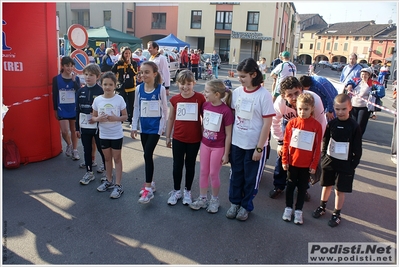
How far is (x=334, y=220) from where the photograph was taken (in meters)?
3.59

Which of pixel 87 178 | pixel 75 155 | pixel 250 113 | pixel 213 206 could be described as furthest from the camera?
pixel 75 155

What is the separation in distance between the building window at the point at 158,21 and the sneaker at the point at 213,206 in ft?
141

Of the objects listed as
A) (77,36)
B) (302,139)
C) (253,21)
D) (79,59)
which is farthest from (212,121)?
→ (253,21)

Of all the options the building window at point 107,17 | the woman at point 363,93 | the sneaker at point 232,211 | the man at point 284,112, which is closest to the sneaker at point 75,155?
the sneaker at point 232,211

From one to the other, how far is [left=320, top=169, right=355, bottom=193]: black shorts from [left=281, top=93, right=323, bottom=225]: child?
Result: 25 cm

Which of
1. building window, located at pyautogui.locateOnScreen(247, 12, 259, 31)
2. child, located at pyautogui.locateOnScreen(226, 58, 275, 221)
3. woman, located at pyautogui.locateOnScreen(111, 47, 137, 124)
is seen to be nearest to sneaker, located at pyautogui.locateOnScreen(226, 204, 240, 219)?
child, located at pyautogui.locateOnScreen(226, 58, 275, 221)

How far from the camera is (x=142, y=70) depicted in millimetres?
3746

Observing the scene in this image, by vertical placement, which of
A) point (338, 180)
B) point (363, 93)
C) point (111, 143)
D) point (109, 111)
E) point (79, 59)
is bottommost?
point (338, 180)

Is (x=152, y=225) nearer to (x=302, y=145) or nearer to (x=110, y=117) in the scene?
(x=110, y=117)

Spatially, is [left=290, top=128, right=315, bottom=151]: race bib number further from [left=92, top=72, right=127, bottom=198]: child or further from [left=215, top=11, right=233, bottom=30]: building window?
[left=215, top=11, right=233, bottom=30]: building window

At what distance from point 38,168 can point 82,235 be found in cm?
222

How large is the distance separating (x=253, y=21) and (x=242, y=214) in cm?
3830

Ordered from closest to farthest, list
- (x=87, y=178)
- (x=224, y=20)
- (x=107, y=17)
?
(x=87, y=178) → (x=224, y=20) → (x=107, y=17)

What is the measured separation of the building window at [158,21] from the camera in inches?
1705
